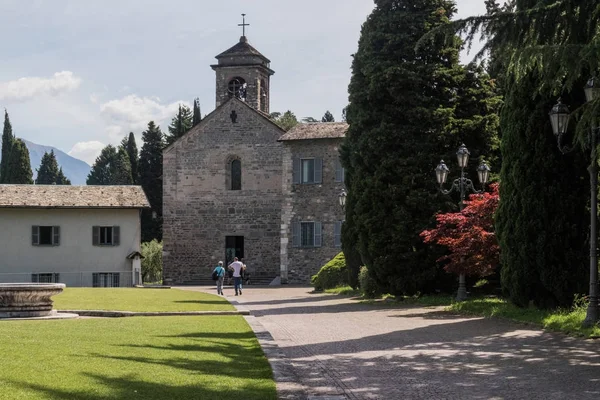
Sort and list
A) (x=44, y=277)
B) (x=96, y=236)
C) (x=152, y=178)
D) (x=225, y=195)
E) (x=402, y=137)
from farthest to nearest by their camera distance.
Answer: (x=152, y=178) < (x=225, y=195) < (x=96, y=236) < (x=44, y=277) < (x=402, y=137)

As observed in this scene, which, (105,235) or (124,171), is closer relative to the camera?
(105,235)

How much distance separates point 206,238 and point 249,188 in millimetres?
3732

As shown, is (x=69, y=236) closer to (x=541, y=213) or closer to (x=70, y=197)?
(x=70, y=197)

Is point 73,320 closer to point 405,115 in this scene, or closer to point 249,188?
point 405,115

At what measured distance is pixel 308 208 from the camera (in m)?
46.9

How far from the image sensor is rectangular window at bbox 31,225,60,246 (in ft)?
154

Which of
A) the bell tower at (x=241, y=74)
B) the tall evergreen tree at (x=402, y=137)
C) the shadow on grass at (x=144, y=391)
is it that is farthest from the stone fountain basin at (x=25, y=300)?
the bell tower at (x=241, y=74)

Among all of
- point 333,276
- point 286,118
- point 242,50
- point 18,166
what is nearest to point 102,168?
point 286,118

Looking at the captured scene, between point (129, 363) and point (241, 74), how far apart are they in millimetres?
43267

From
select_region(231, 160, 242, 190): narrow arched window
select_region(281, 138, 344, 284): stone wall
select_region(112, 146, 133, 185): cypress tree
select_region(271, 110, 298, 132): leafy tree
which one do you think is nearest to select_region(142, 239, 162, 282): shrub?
A: select_region(231, 160, 242, 190): narrow arched window

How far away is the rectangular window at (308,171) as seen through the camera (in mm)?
46969

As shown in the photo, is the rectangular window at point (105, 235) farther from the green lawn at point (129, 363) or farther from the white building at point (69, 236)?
the green lawn at point (129, 363)

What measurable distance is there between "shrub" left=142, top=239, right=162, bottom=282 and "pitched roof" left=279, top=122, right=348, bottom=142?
13790mm

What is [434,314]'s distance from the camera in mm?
21109
